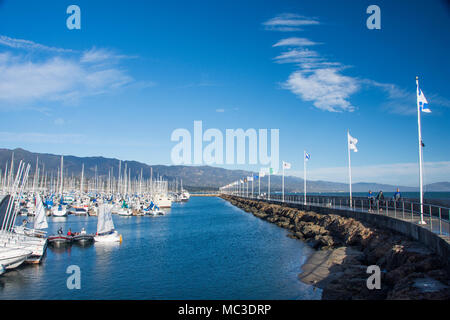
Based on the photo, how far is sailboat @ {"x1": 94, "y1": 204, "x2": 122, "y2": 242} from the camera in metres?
38.1

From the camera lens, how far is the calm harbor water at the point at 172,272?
1997 centimetres

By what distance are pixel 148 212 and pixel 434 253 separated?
2763 inches

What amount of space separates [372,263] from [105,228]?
95.6 ft

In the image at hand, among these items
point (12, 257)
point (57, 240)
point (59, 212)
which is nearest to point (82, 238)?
point (57, 240)

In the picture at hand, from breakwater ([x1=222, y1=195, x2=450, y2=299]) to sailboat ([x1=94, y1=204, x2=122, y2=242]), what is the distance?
21541mm

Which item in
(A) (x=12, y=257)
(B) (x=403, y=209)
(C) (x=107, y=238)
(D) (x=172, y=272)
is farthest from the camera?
(C) (x=107, y=238)

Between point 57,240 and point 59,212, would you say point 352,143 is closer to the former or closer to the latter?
point 57,240

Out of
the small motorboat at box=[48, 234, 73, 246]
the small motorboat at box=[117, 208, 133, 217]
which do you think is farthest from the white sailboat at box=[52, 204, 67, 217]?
the small motorboat at box=[48, 234, 73, 246]

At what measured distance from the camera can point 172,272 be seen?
2508 cm

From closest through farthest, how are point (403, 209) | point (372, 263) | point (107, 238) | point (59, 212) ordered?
point (372, 263) → point (403, 209) → point (107, 238) → point (59, 212)

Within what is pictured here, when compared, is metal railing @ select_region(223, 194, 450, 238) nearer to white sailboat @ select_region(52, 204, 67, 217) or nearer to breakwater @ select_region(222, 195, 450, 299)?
breakwater @ select_region(222, 195, 450, 299)

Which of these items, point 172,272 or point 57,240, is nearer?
point 172,272

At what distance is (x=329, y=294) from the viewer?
661 inches

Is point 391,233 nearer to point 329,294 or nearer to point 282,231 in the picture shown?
point 329,294
